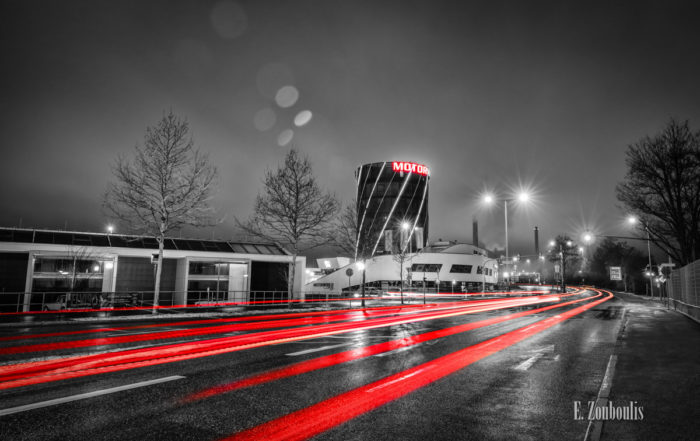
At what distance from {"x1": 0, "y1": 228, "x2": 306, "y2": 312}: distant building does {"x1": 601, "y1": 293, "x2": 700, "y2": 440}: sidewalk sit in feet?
81.5

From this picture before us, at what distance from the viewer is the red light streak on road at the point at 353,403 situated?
430 centimetres

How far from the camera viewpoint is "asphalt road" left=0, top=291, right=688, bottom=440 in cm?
446

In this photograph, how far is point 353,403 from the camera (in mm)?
5438

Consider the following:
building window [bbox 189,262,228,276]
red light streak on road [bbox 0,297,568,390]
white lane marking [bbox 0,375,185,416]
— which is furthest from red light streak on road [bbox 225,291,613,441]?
building window [bbox 189,262,228,276]

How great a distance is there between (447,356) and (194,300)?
29065 mm

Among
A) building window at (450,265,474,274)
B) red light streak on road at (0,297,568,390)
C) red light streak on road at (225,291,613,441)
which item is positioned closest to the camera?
red light streak on road at (225,291,613,441)

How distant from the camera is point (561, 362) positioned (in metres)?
8.92

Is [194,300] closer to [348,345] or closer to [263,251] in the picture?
[263,251]

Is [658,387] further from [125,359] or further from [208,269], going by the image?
[208,269]

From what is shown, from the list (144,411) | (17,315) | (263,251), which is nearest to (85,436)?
(144,411)

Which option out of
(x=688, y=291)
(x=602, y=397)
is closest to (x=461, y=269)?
(x=688, y=291)

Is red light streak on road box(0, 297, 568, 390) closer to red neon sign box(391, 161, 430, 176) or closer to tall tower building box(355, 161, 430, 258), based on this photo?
tall tower building box(355, 161, 430, 258)

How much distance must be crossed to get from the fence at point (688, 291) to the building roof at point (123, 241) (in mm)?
30018

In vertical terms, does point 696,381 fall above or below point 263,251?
below
